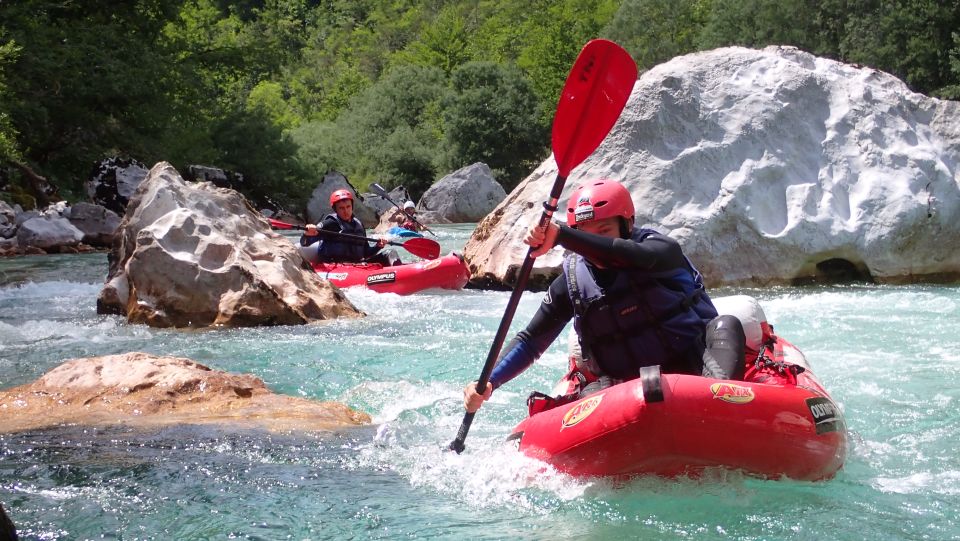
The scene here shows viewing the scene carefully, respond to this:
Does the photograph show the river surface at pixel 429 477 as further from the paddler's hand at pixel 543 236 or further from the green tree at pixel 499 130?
the green tree at pixel 499 130

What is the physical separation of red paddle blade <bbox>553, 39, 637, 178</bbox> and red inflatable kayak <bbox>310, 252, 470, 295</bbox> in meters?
6.48

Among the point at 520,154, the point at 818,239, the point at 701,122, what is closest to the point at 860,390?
the point at 818,239

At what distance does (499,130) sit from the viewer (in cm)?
3597

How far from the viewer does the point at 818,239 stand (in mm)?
10062

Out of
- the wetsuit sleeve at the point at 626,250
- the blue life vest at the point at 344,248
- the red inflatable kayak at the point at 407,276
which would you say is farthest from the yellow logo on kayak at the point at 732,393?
the blue life vest at the point at 344,248

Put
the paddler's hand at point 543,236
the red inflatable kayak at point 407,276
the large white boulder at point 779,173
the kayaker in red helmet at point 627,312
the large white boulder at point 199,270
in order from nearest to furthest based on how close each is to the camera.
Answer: the paddler's hand at point 543,236 → the kayaker in red helmet at point 627,312 → the large white boulder at point 199,270 → the large white boulder at point 779,173 → the red inflatable kayak at point 407,276

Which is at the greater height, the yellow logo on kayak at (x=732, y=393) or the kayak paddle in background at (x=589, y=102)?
the kayak paddle in background at (x=589, y=102)

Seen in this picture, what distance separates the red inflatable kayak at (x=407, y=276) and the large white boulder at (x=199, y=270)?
1.68 m

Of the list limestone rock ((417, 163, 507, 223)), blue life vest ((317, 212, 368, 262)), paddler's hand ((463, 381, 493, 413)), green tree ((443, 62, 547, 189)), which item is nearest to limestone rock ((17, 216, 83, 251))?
blue life vest ((317, 212, 368, 262))

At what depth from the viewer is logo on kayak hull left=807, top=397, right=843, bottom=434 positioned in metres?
3.54

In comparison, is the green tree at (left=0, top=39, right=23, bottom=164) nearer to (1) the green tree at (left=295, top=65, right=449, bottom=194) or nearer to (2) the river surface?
(2) the river surface

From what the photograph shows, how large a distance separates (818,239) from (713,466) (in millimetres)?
7212

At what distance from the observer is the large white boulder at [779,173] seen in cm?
1010

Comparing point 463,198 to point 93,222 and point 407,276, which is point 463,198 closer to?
point 93,222
